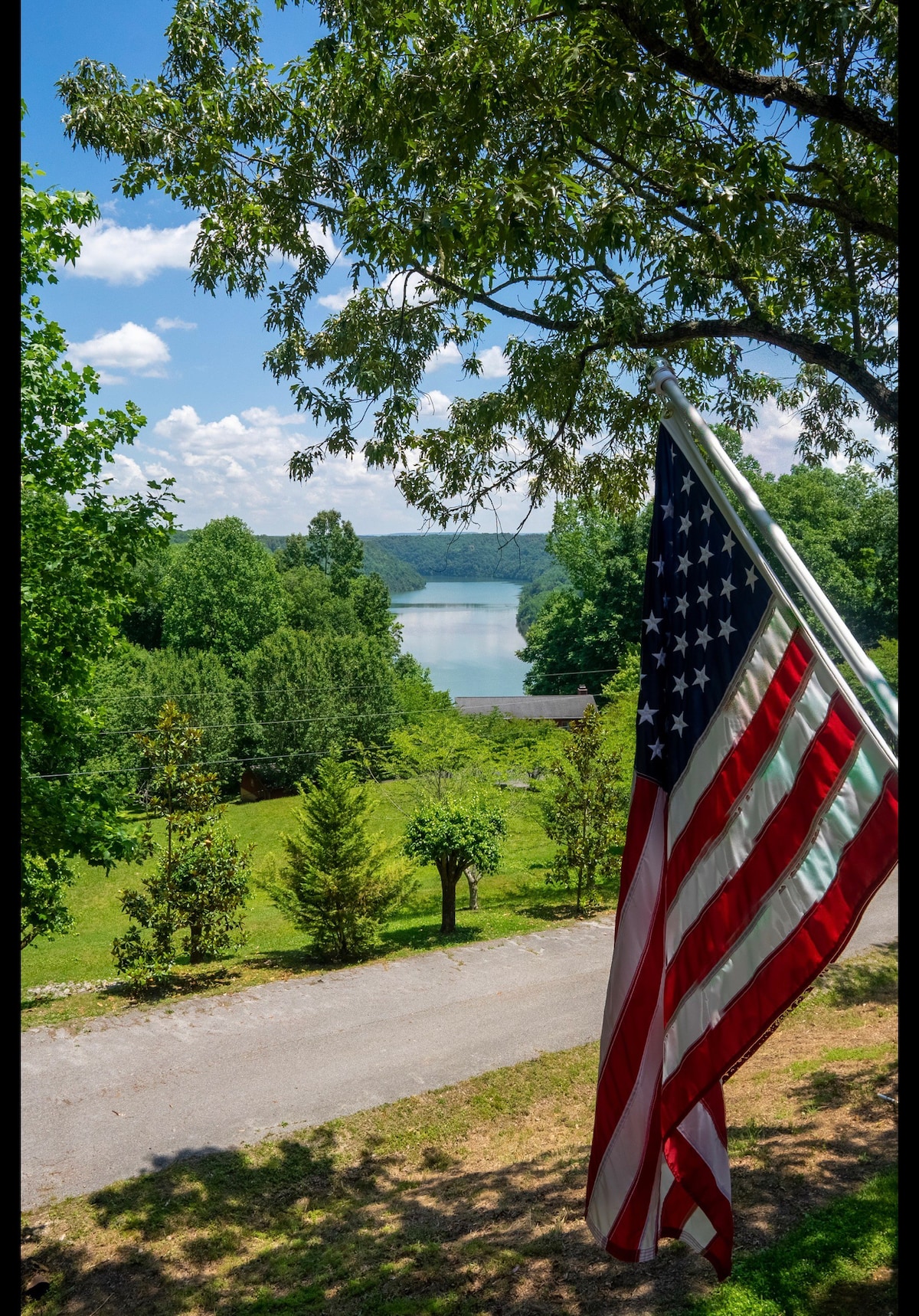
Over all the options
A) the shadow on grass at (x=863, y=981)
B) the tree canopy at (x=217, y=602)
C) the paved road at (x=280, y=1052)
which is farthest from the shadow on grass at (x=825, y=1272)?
the tree canopy at (x=217, y=602)

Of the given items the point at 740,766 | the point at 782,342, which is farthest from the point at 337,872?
the point at 740,766

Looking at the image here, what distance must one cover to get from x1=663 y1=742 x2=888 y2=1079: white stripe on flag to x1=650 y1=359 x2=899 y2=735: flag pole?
20 centimetres

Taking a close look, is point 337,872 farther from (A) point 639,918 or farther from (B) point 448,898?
Result: (A) point 639,918

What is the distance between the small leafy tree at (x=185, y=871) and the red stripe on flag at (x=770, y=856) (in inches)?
561

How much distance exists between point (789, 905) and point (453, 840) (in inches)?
672

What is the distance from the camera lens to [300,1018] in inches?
581

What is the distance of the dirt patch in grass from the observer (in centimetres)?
654

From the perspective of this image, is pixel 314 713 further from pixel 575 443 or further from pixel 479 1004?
pixel 575 443

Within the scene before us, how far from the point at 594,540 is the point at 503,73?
102 feet

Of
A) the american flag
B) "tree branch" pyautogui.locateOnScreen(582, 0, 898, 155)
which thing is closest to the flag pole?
the american flag

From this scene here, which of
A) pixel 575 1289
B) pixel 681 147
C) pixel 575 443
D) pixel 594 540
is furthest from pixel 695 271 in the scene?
pixel 594 540
